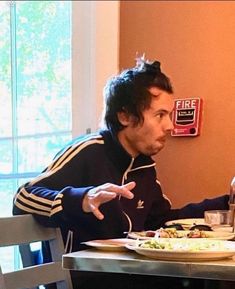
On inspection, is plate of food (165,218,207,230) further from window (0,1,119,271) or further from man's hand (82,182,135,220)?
window (0,1,119,271)

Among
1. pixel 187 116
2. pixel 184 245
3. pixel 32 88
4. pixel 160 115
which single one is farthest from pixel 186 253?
pixel 32 88

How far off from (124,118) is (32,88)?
24.0 inches

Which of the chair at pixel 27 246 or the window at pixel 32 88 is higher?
the window at pixel 32 88

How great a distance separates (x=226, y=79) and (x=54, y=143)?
0.76m

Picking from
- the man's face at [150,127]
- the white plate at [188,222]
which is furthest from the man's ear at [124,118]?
the white plate at [188,222]

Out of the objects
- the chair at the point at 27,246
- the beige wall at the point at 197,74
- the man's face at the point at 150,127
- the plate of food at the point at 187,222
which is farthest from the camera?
the beige wall at the point at 197,74

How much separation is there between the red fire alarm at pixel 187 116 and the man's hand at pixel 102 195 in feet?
2.97

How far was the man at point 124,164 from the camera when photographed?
→ 175 centimetres

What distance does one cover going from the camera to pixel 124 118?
6.17ft

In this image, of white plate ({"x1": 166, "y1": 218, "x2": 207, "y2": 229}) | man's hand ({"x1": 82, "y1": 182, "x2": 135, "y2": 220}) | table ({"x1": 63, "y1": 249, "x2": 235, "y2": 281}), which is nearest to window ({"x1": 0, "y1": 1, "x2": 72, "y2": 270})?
white plate ({"x1": 166, "y1": 218, "x2": 207, "y2": 229})

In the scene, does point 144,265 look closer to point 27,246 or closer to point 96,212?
point 96,212

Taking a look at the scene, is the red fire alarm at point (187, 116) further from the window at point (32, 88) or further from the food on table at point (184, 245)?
the food on table at point (184, 245)

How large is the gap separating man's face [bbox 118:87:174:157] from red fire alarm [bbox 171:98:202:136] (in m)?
0.40

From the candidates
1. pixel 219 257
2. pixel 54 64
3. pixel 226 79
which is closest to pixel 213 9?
pixel 226 79
